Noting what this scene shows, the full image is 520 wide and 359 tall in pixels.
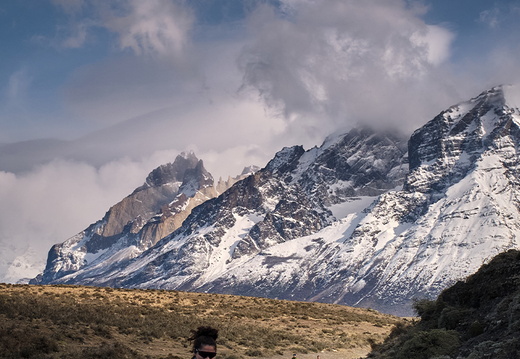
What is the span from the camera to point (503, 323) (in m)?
27.9

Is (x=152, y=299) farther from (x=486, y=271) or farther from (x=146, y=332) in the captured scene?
(x=486, y=271)

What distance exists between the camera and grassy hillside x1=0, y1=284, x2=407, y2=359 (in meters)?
41.9

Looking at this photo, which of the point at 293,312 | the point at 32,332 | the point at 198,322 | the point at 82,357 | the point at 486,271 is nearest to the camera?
the point at 486,271

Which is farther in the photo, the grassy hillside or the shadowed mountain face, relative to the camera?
the grassy hillside

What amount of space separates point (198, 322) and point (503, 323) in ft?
126

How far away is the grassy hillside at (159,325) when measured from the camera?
41938 millimetres

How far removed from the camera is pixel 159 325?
5653cm

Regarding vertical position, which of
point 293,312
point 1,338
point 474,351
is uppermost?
point 293,312

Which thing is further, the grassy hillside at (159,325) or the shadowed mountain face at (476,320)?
the grassy hillside at (159,325)

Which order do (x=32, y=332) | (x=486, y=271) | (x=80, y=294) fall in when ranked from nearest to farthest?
(x=486, y=271), (x=32, y=332), (x=80, y=294)

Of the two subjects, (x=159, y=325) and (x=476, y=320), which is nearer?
(x=476, y=320)

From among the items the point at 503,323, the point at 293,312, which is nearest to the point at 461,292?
the point at 503,323

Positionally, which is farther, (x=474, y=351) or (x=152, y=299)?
(x=152, y=299)

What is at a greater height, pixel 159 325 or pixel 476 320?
pixel 159 325
